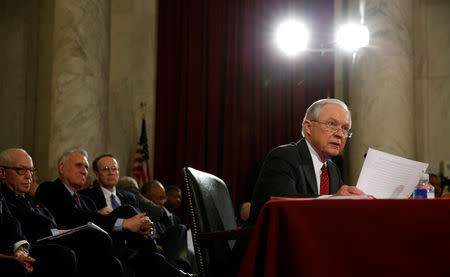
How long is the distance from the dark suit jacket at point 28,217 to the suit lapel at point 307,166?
2.17 meters

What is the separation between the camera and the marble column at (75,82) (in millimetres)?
8531

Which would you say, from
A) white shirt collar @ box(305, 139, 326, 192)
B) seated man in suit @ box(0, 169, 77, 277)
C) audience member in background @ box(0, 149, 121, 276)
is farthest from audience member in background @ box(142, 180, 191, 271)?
white shirt collar @ box(305, 139, 326, 192)

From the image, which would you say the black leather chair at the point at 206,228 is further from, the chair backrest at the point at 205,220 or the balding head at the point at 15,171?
the balding head at the point at 15,171

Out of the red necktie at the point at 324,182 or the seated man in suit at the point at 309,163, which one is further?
the red necktie at the point at 324,182

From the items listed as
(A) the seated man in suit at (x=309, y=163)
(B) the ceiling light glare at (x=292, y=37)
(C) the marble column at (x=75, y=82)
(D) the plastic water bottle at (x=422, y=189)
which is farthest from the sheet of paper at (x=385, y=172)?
(C) the marble column at (x=75, y=82)

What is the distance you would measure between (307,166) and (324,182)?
229 millimetres

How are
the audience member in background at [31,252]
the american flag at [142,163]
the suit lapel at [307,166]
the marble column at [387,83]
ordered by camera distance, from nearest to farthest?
the suit lapel at [307,166] < the audience member in background at [31,252] < the marble column at [387,83] < the american flag at [142,163]

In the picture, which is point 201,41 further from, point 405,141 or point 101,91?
point 405,141

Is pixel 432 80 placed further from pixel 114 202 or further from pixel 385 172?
pixel 385 172

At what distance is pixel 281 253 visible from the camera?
86.4 inches

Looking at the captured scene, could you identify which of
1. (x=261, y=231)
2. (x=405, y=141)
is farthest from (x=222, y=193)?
(x=405, y=141)

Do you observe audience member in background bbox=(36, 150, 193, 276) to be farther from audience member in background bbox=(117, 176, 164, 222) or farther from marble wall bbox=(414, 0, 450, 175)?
marble wall bbox=(414, 0, 450, 175)

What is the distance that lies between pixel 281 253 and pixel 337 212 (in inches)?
10.1

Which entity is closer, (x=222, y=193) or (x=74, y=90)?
(x=222, y=193)
